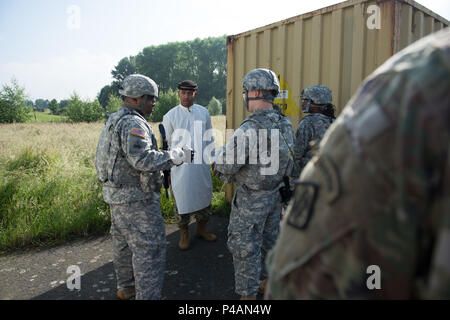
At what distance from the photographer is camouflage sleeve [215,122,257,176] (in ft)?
7.88

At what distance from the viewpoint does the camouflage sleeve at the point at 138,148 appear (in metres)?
2.33

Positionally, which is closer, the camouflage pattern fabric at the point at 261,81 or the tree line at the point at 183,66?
the camouflage pattern fabric at the point at 261,81

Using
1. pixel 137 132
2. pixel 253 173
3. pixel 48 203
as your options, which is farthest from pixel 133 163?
pixel 48 203

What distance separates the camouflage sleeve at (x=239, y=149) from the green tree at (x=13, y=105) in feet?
95.5

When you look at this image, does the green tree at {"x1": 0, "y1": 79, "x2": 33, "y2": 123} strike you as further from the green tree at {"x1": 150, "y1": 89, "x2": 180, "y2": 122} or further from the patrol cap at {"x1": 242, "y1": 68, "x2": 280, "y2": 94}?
the patrol cap at {"x1": 242, "y1": 68, "x2": 280, "y2": 94}

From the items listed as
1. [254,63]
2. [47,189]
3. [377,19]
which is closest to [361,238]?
[377,19]

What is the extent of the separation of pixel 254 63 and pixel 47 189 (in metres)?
3.50

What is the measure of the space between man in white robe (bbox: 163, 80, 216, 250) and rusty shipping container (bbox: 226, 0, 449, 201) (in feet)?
3.46

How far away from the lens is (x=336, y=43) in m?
3.34

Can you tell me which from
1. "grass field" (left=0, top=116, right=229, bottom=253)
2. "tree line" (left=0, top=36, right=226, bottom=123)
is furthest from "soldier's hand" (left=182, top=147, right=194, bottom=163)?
"tree line" (left=0, top=36, right=226, bottom=123)

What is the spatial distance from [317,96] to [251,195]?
1328 mm

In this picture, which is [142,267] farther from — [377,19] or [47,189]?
[377,19]

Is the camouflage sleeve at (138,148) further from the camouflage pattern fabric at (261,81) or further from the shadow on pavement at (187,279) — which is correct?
the shadow on pavement at (187,279)

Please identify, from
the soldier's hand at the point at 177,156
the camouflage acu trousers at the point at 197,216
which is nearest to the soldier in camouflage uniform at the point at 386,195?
the soldier's hand at the point at 177,156
